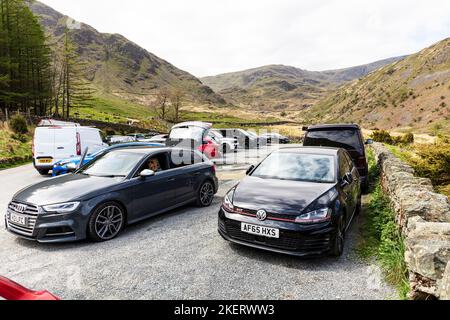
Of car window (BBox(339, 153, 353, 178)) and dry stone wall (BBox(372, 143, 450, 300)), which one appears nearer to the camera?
dry stone wall (BBox(372, 143, 450, 300))

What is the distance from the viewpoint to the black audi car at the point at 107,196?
492 cm

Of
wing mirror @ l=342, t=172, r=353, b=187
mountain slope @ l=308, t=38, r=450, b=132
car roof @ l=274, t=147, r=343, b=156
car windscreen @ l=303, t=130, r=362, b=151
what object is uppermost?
mountain slope @ l=308, t=38, r=450, b=132

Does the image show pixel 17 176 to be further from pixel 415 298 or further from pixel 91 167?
pixel 415 298

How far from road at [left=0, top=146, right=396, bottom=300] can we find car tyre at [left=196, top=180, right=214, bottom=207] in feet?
6.32

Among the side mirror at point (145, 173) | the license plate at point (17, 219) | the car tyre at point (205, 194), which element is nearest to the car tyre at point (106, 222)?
the side mirror at point (145, 173)

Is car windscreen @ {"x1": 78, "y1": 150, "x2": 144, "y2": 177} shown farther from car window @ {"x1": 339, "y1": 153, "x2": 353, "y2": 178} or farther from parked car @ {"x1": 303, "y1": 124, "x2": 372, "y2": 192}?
parked car @ {"x1": 303, "y1": 124, "x2": 372, "y2": 192}

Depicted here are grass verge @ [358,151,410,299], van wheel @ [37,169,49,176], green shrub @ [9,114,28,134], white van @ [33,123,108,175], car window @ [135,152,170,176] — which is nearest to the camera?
grass verge @ [358,151,410,299]

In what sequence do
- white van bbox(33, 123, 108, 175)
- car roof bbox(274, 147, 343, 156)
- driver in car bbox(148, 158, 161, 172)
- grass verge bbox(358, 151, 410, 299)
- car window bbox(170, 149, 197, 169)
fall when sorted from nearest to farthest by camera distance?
grass verge bbox(358, 151, 410, 299) < car roof bbox(274, 147, 343, 156) < driver in car bbox(148, 158, 161, 172) < car window bbox(170, 149, 197, 169) < white van bbox(33, 123, 108, 175)

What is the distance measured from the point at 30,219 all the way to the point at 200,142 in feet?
32.8

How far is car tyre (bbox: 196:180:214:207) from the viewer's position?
7.68 meters

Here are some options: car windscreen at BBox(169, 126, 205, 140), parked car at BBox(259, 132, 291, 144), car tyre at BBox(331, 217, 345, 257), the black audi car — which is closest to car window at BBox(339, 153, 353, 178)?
car tyre at BBox(331, 217, 345, 257)

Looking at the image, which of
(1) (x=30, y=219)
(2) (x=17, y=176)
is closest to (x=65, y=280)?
(1) (x=30, y=219)

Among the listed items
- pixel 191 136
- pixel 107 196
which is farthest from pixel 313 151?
pixel 191 136

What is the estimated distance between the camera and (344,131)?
8.84 m
